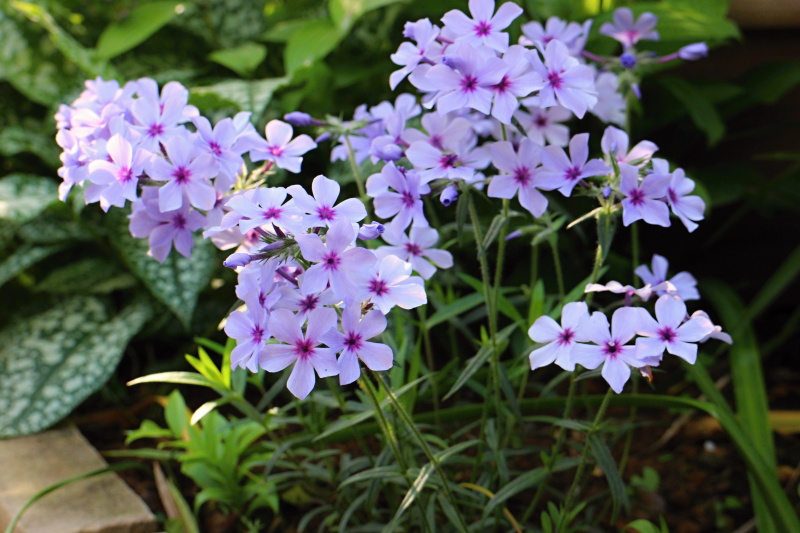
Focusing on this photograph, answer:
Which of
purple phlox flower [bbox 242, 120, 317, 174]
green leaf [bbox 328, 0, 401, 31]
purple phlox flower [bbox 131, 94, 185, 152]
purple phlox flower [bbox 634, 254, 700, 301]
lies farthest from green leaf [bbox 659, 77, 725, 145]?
purple phlox flower [bbox 131, 94, 185, 152]

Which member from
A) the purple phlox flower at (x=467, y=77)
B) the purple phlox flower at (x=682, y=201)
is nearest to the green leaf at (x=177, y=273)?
the purple phlox flower at (x=467, y=77)

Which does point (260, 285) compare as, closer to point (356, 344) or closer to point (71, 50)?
point (356, 344)

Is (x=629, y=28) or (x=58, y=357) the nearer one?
(x=629, y=28)

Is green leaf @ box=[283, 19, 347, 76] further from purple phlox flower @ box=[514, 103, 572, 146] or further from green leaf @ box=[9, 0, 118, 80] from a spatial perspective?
purple phlox flower @ box=[514, 103, 572, 146]

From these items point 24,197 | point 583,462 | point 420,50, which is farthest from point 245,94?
point 583,462

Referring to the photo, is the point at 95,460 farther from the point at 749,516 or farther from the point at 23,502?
the point at 749,516

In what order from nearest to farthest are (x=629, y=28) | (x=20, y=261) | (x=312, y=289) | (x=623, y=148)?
1. (x=312, y=289)
2. (x=623, y=148)
3. (x=629, y=28)
4. (x=20, y=261)

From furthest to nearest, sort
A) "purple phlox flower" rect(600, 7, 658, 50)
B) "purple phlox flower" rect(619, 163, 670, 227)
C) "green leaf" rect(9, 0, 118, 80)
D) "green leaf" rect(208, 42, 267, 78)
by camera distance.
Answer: "green leaf" rect(208, 42, 267, 78) → "green leaf" rect(9, 0, 118, 80) → "purple phlox flower" rect(600, 7, 658, 50) → "purple phlox flower" rect(619, 163, 670, 227)

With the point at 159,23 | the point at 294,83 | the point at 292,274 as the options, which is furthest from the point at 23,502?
the point at 159,23
